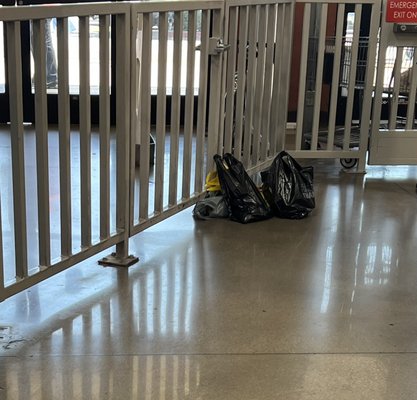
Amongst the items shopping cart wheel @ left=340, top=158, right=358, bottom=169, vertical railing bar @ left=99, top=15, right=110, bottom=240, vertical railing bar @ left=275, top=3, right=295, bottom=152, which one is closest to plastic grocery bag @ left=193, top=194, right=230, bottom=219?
vertical railing bar @ left=99, top=15, right=110, bottom=240

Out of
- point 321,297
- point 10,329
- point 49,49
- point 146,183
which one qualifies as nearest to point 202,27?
point 146,183

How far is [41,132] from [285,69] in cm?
290

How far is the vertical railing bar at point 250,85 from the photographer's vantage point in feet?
15.0

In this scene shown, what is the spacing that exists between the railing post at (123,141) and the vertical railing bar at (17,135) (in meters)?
0.73

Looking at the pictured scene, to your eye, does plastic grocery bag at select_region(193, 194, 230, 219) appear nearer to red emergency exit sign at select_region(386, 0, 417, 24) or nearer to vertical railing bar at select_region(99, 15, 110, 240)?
vertical railing bar at select_region(99, 15, 110, 240)

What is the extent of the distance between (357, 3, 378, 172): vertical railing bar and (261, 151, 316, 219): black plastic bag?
1278 mm

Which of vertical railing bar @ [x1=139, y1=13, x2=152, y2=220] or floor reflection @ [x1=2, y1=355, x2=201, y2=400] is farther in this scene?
vertical railing bar @ [x1=139, y1=13, x2=152, y2=220]

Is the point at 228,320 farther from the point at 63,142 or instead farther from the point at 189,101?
the point at 189,101

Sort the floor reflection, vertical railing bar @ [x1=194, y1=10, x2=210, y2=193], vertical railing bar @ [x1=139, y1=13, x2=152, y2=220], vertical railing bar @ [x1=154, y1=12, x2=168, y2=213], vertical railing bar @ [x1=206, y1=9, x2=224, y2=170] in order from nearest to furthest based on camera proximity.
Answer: the floor reflection, vertical railing bar @ [x1=139, y1=13, x2=152, y2=220], vertical railing bar @ [x1=154, y1=12, x2=168, y2=213], vertical railing bar @ [x1=194, y1=10, x2=210, y2=193], vertical railing bar @ [x1=206, y1=9, x2=224, y2=170]

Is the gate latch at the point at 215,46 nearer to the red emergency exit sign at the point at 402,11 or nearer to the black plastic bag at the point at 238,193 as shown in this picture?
the black plastic bag at the point at 238,193

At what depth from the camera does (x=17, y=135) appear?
261cm

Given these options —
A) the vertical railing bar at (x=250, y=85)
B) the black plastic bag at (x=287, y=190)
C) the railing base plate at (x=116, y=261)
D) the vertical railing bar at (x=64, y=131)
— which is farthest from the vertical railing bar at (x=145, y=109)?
the vertical railing bar at (x=250, y=85)

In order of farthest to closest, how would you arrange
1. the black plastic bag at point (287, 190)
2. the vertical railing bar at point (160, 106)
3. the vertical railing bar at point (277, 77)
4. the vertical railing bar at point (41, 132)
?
the vertical railing bar at point (277, 77) → the black plastic bag at point (287, 190) → the vertical railing bar at point (160, 106) → the vertical railing bar at point (41, 132)

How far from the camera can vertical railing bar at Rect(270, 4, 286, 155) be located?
5030mm
